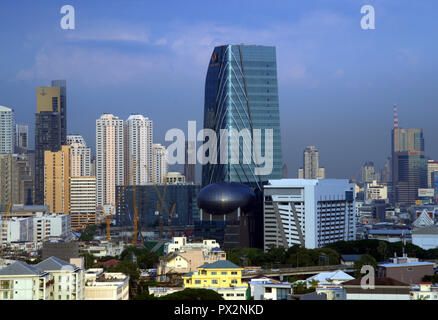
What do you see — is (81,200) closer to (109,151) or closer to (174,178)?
(109,151)

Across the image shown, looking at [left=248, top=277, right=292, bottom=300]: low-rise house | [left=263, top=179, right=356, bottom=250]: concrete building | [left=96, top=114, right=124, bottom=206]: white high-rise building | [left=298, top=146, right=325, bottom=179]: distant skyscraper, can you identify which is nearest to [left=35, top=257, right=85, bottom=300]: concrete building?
[left=248, top=277, right=292, bottom=300]: low-rise house

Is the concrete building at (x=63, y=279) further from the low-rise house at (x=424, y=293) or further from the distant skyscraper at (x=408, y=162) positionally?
the distant skyscraper at (x=408, y=162)

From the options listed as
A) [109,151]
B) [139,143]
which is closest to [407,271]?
[139,143]

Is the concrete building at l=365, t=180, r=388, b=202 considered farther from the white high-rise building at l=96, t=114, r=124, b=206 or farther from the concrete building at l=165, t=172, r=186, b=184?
the white high-rise building at l=96, t=114, r=124, b=206

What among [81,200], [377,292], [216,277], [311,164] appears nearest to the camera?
[377,292]

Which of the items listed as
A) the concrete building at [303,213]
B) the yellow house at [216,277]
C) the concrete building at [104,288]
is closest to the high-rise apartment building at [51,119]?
the concrete building at [303,213]
